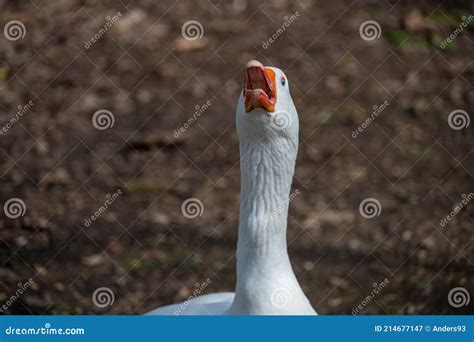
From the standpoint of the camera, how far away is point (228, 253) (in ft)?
21.8

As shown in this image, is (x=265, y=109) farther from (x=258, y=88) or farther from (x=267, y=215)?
Result: (x=267, y=215)

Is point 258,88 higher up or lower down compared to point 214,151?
higher up

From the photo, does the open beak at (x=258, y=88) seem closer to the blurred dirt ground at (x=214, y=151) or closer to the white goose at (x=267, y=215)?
the white goose at (x=267, y=215)

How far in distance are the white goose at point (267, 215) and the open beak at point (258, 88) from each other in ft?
0.25

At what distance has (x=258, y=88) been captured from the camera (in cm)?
357

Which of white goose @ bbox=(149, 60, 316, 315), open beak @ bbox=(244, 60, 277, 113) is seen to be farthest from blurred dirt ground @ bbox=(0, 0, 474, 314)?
open beak @ bbox=(244, 60, 277, 113)

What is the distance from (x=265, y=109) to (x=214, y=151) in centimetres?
385

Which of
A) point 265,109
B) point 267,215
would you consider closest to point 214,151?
point 267,215

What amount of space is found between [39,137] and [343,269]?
2830 mm

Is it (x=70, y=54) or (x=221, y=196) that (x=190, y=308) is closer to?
(x=221, y=196)

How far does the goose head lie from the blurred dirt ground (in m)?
2.63

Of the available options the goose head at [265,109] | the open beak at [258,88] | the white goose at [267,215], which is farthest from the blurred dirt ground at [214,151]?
the open beak at [258,88]

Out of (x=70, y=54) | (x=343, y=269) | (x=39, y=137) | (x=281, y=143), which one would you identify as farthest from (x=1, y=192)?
(x=281, y=143)

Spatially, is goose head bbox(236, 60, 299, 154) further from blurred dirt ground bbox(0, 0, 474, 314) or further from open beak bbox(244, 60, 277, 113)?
blurred dirt ground bbox(0, 0, 474, 314)
